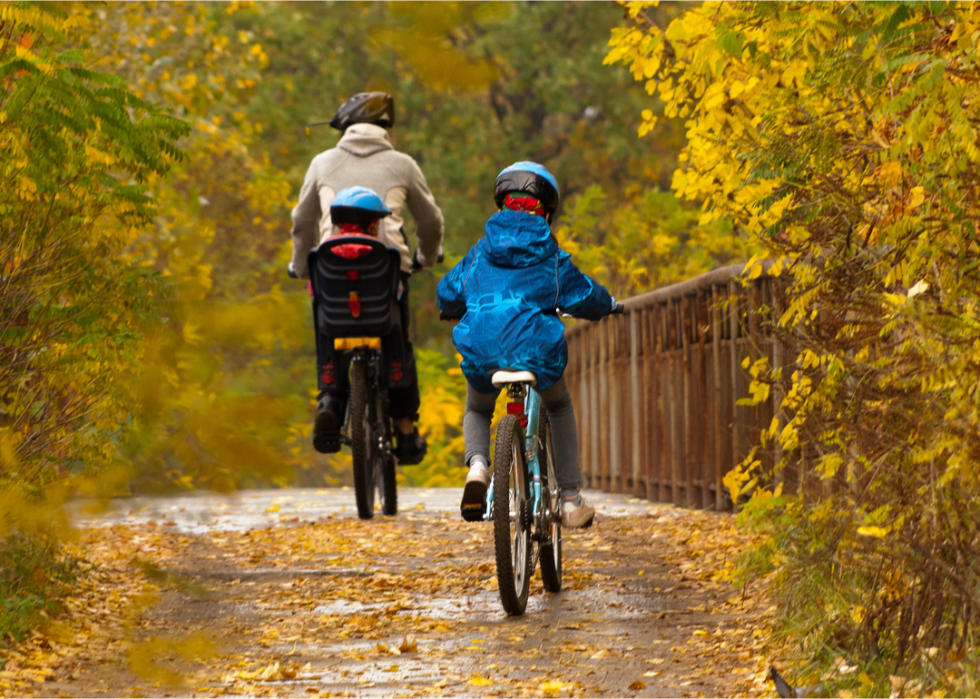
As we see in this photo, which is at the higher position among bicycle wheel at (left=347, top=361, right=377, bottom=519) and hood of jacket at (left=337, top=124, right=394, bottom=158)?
hood of jacket at (left=337, top=124, right=394, bottom=158)

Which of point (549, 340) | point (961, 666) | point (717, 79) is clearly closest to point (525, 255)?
point (549, 340)

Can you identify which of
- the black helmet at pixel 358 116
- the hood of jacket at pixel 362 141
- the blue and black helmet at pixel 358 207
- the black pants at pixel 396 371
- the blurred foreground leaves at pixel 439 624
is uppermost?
the black helmet at pixel 358 116

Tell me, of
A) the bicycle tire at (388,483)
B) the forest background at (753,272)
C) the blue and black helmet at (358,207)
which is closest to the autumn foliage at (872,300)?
the forest background at (753,272)

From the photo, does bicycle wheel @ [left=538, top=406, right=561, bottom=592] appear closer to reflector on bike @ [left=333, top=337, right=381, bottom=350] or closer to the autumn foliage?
the autumn foliage

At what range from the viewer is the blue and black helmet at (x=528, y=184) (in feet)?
18.3

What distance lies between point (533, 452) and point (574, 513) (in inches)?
19.1

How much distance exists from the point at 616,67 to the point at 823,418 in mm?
22590

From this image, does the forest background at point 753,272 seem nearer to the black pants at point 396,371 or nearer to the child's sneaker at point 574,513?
the child's sneaker at point 574,513

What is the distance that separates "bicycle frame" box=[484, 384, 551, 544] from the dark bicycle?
2508 mm

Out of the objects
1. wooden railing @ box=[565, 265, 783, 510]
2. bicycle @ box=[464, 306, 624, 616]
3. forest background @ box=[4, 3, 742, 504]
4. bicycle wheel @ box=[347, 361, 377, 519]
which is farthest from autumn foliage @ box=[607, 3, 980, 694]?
bicycle wheel @ box=[347, 361, 377, 519]

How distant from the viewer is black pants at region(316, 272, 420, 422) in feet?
26.3

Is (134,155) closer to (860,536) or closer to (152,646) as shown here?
(860,536)

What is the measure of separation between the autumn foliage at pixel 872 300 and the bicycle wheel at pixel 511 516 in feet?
2.97

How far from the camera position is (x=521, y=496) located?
5133 millimetres
